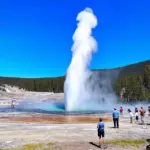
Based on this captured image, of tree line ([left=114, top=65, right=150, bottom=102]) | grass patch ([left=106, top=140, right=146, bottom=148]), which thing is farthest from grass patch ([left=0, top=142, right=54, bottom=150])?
tree line ([left=114, top=65, right=150, bottom=102])

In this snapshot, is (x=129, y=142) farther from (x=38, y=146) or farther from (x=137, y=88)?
(x=137, y=88)

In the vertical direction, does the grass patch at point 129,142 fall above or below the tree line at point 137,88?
below

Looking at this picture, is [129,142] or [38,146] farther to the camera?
[129,142]

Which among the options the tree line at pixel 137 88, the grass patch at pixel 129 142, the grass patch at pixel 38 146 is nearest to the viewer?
the grass patch at pixel 38 146

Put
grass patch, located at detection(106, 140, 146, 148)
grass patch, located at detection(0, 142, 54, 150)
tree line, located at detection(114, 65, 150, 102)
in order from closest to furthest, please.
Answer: grass patch, located at detection(0, 142, 54, 150)
grass patch, located at detection(106, 140, 146, 148)
tree line, located at detection(114, 65, 150, 102)

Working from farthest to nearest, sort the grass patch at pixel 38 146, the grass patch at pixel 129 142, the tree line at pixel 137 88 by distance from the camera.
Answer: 1. the tree line at pixel 137 88
2. the grass patch at pixel 129 142
3. the grass patch at pixel 38 146

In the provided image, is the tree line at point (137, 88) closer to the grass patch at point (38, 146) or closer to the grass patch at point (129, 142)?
the grass patch at point (129, 142)

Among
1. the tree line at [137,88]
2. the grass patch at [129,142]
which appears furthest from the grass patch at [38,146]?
the tree line at [137,88]

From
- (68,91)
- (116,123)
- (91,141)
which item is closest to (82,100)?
(68,91)

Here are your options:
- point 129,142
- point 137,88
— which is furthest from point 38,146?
point 137,88

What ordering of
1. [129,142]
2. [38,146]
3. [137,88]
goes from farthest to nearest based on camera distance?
[137,88] < [129,142] < [38,146]

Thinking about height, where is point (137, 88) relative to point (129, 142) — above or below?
above

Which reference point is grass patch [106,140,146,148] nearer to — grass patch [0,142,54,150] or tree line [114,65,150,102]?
grass patch [0,142,54,150]

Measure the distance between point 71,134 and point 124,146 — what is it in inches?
229
